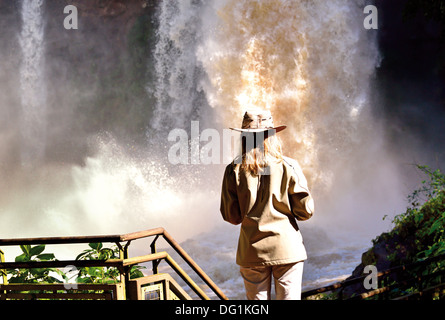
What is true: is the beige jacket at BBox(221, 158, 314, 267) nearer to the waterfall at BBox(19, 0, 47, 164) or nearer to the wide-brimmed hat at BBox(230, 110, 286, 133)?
the wide-brimmed hat at BBox(230, 110, 286, 133)

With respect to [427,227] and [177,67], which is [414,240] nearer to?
[427,227]

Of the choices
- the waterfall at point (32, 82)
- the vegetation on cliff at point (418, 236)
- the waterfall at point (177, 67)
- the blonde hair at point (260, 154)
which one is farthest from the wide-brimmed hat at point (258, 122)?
the waterfall at point (32, 82)

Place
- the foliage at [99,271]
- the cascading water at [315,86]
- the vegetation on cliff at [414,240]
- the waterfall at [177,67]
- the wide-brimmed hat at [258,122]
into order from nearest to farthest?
the wide-brimmed hat at [258,122], the foliage at [99,271], the vegetation on cliff at [414,240], the cascading water at [315,86], the waterfall at [177,67]

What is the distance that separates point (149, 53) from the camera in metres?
18.0

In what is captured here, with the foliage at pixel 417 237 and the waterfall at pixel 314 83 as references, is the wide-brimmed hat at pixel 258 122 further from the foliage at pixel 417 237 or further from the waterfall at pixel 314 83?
the waterfall at pixel 314 83

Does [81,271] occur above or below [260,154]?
below

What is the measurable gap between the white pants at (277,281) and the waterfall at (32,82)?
51.1 feet

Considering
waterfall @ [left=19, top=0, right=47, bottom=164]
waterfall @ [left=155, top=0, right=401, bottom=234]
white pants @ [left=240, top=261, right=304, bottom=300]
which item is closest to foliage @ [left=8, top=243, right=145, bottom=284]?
white pants @ [left=240, top=261, right=304, bottom=300]

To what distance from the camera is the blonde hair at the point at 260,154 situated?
3420 millimetres

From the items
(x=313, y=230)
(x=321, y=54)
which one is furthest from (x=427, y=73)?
(x=313, y=230)

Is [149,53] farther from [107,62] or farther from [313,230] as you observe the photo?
[313,230]

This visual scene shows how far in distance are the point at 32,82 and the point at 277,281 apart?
16458mm

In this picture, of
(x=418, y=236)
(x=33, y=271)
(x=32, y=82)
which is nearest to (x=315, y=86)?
(x=32, y=82)

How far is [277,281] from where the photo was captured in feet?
11.2
